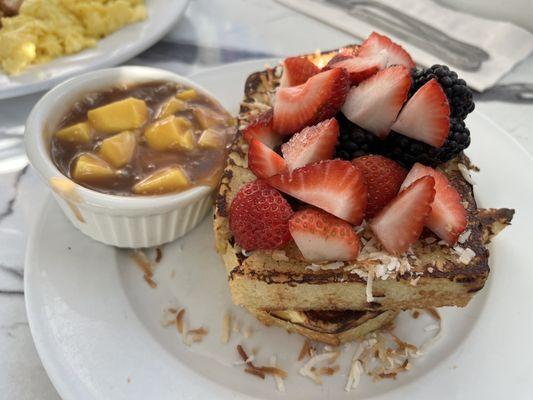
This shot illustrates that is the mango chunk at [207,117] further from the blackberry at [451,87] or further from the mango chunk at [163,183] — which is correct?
the blackberry at [451,87]

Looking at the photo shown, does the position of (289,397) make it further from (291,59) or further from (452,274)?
(291,59)

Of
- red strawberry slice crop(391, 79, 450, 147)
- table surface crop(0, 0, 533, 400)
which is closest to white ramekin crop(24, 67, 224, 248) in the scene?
table surface crop(0, 0, 533, 400)

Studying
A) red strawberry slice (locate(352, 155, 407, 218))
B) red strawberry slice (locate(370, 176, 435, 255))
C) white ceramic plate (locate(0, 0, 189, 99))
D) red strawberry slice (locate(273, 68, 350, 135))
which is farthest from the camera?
white ceramic plate (locate(0, 0, 189, 99))

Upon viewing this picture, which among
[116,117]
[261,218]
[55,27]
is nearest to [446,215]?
[261,218]

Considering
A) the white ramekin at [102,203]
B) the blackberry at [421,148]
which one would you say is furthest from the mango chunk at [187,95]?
the blackberry at [421,148]

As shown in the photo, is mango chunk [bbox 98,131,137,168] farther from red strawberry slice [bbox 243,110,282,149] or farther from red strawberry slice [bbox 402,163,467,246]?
red strawberry slice [bbox 402,163,467,246]

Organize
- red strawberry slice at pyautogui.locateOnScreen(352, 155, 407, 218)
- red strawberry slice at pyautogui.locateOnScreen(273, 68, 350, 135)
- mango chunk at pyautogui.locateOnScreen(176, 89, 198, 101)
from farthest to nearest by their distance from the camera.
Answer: mango chunk at pyautogui.locateOnScreen(176, 89, 198, 101), red strawberry slice at pyautogui.locateOnScreen(273, 68, 350, 135), red strawberry slice at pyautogui.locateOnScreen(352, 155, 407, 218)

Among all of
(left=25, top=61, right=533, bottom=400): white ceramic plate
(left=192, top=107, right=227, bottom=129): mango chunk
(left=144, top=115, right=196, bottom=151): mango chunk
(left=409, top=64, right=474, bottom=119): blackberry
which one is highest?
(left=409, top=64, right=474, bottom=119): blackberry
